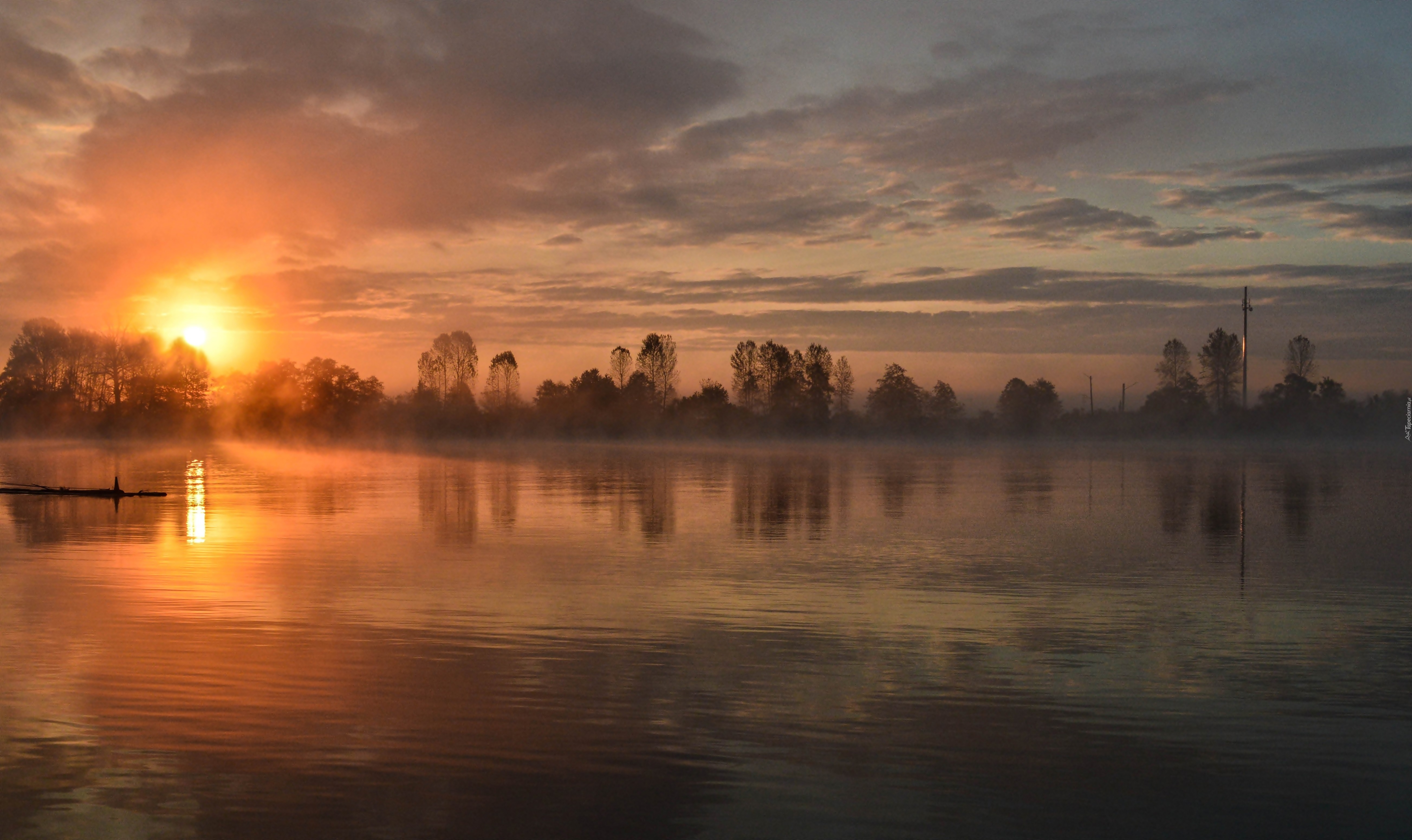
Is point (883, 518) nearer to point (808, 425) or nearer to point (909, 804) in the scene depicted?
point (909, 804)

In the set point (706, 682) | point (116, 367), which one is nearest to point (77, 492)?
point (706, 682)

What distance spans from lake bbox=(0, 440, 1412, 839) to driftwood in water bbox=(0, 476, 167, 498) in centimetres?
1146

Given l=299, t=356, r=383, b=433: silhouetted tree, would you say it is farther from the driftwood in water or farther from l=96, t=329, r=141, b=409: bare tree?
the driftwood in water

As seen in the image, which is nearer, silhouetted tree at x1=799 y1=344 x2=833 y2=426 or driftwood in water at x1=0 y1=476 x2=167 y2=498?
driftwood in water at x1=0 y1=476 x2=167 y2=498

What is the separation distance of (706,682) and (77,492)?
35.1 metres

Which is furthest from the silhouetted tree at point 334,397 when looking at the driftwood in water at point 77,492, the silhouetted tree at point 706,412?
the driftwood in water at point 77,492

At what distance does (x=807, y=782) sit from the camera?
→ 9.43 meters

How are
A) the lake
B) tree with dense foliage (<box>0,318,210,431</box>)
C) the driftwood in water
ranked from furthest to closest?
tree with dense foliage (<box>0,318,210,431</box>)
the driftwood in water
the lake

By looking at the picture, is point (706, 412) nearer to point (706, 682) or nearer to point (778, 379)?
point (778, 379)

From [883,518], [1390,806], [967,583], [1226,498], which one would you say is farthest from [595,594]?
[1226,498]

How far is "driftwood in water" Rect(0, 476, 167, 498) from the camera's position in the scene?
3991 centimetres

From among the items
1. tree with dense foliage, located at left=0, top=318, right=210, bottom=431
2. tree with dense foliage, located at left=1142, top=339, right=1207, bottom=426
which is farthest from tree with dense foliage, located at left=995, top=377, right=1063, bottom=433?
tree with dense foliage, located at left=0, top=318, right=210, bottom=431

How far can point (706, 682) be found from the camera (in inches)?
496

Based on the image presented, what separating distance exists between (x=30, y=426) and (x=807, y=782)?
508 feet
